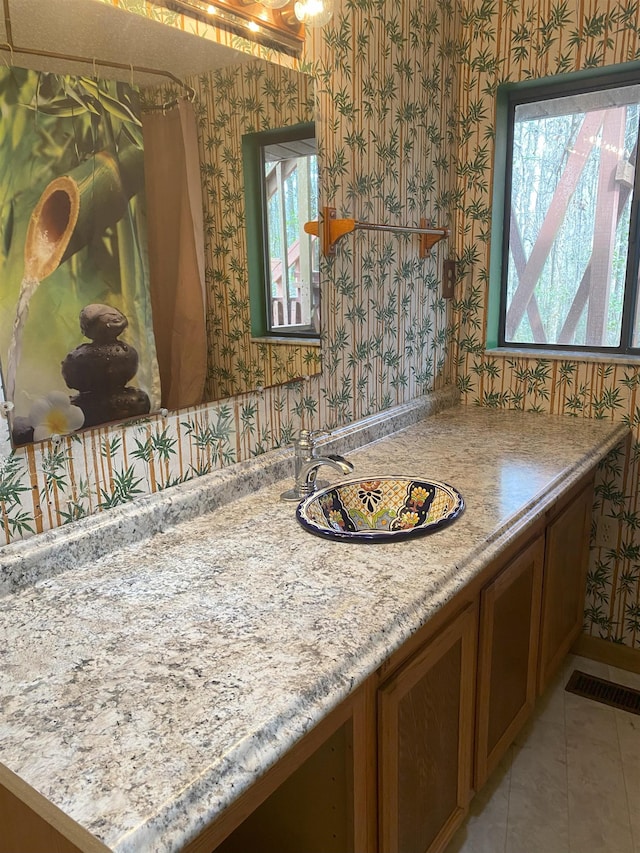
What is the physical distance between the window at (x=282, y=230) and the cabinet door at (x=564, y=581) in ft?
3.06

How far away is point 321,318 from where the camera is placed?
1.84 meters

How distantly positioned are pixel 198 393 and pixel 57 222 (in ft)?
1.59

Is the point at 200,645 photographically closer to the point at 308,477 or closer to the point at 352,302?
the point at 308,477

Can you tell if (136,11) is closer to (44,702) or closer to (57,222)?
(57,222)

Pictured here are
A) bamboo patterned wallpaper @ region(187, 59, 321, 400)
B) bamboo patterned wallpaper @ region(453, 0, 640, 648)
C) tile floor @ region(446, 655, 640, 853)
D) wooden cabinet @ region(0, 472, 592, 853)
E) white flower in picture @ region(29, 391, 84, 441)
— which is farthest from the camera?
bamboo patterned wallpaper @ region(453, 0, 640, 648)

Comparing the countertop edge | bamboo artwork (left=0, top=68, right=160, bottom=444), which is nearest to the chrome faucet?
the countertop edge

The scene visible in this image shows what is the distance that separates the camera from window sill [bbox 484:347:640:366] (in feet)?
7.18

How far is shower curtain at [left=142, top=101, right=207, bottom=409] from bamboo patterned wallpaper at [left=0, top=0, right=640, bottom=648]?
11 centimetres

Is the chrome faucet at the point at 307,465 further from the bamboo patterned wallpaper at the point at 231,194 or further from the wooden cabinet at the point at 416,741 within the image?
the wooden cabinet at the point at 416,741

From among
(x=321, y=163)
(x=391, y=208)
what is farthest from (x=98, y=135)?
(x=391, y=208)

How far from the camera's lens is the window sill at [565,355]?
2188 mm

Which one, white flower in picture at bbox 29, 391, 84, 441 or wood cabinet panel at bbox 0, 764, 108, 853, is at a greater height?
white flower in picture at bbox 29, 391, 84, 441

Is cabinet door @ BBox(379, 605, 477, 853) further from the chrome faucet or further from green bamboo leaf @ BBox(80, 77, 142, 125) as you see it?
green bamboo leaf @ BBox(80, 77, 142, 125)

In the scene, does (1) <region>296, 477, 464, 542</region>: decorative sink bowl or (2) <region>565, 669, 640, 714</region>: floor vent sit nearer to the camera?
(1) <region>296, 477, 464, 542</region>: decorative sink bowl
